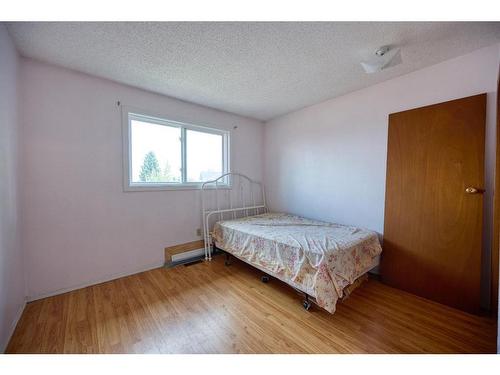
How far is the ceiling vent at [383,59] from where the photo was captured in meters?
1.56

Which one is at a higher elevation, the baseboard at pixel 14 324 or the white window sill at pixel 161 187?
the white window sill at pixel 161 187

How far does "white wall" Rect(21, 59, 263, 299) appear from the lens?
5.67 feet

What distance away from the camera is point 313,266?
155 cm

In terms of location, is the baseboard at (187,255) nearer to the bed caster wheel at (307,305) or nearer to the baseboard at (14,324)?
the baseboard at (14,324)

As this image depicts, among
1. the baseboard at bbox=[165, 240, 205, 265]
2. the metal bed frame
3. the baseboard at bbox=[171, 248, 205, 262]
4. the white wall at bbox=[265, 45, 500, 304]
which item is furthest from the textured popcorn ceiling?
the baseboard at bbox=[171, 248, 205, 262]

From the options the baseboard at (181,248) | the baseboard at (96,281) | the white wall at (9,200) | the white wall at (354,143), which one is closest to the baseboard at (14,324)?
the white wall at (9,200)

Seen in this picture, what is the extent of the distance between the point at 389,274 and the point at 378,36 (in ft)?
7.30

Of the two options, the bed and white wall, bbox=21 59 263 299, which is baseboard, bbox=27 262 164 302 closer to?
white wall, bbox=21 59 263 299

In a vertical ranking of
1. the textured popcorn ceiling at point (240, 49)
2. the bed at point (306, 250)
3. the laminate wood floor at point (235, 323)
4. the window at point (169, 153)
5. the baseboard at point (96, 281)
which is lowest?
the laminate wood floor at point (235, 323)

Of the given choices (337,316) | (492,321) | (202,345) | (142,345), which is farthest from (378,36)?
(142,345)

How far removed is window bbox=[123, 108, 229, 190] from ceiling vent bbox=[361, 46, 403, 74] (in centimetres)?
206

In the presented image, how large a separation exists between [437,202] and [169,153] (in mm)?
3039

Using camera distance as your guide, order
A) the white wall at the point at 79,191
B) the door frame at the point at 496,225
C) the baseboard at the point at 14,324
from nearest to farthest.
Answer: the baseboard at the point at 14,324
the door frame at the point at 496,225
the white wall at the point at 79,191
